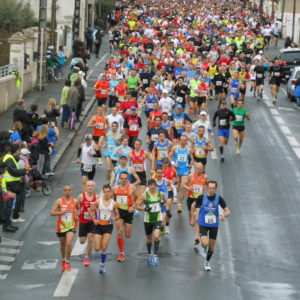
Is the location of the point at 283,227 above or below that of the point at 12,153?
below

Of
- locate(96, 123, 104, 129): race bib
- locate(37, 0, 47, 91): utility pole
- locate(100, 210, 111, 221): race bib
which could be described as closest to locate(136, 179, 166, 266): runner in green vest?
locate(100, 210, 111, 221): race bib

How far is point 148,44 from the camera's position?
5116cm

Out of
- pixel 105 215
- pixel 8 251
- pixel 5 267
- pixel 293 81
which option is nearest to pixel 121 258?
pixel 105 215

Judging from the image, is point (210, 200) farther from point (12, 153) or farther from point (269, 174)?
point (269, 174)

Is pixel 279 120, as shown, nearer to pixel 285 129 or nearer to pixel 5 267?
pixel 285 129

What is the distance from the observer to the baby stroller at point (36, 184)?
2264 cm

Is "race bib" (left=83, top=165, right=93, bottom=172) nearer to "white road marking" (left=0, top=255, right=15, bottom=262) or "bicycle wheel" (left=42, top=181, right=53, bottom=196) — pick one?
"bicycle wheel" (left=42, top=181, right=53, bottom=196)

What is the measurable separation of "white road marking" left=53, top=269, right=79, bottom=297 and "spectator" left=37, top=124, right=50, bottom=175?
21.2 ft

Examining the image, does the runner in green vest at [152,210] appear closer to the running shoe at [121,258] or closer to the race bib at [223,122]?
the running shoe at [121,258]

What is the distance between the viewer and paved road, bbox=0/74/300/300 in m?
16.3

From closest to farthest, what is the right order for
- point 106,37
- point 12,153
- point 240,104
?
point 12,153
point 240,104
point 106,37

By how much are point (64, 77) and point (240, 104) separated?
51.4 feet

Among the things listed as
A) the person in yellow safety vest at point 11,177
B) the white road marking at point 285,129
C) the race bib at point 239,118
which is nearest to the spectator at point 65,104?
the race bib at point 239,118

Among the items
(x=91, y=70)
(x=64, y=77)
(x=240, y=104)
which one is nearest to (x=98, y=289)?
(x=240, y=104)
